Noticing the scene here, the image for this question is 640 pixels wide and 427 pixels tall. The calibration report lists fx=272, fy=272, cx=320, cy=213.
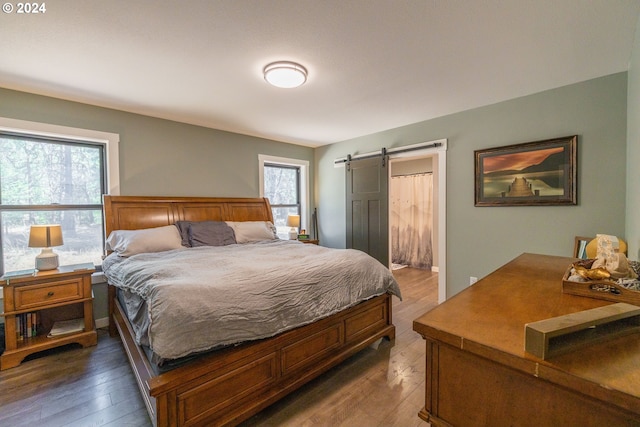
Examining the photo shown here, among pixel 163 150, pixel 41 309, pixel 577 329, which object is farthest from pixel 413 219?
pixel 41 309

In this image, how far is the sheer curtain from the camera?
18.1 feet

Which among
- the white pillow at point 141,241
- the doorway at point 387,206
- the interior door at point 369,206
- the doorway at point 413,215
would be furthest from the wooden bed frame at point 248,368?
the doorway at point 413,215

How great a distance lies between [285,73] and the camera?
89.0 inches

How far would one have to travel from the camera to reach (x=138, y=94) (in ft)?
9.25

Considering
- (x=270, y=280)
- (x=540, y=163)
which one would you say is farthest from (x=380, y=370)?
(x=540, y=163)

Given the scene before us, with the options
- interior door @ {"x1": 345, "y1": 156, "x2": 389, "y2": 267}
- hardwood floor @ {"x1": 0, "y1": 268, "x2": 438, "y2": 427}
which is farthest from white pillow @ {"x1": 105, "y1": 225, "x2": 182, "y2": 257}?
interior door @ {"x1": 345, "y1": 156, "x2": 389, "y2": 267}

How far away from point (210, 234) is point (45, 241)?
141cm

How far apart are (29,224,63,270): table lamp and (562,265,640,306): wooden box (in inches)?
145

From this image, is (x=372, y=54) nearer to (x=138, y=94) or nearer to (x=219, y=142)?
(x=138, y=94)

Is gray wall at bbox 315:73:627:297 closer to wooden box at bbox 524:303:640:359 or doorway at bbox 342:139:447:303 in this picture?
doorway at bbox 342:139:447:303

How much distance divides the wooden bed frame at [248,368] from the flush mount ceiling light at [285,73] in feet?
6.55

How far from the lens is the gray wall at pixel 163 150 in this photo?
281cm

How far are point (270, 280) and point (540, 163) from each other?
2.95 metres

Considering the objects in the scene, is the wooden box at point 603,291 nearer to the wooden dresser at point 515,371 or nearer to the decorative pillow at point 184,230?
the wooden dresser at point 515,371
